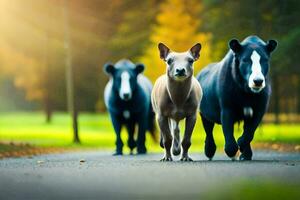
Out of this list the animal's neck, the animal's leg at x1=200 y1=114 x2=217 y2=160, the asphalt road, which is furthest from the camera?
the animal's leg at x1=200 y1=114 x2=217 y2=160

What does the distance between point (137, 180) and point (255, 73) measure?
14.9 feet

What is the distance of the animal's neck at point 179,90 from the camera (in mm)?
15609

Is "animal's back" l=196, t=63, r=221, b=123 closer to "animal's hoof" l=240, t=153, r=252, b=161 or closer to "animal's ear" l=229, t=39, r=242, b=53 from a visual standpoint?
"animal's hoof" l=240, t=153, r=252, b=161

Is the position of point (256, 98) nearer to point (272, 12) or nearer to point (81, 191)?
point (81, 191)

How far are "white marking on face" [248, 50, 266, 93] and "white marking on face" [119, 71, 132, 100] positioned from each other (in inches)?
297

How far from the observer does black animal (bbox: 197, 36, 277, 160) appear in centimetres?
1525

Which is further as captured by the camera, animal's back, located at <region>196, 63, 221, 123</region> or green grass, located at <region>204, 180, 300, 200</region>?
animal's back, located at <region>196, 63, 221, 123</region>

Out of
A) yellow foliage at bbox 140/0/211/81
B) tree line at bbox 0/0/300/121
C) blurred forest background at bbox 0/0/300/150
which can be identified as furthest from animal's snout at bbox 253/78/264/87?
yellow foliage at bbox 140/0/211/81

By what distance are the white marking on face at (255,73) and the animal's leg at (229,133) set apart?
92 centimetres

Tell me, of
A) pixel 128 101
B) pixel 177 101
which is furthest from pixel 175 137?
pixel 128 101

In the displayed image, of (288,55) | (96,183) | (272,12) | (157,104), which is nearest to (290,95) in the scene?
(272,12)

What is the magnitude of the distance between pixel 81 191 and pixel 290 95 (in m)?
54.5

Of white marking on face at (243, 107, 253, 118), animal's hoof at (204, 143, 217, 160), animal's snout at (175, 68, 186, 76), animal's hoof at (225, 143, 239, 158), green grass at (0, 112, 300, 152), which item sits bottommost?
green grass at (0, 112, 300, 152)

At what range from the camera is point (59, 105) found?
82438mm
